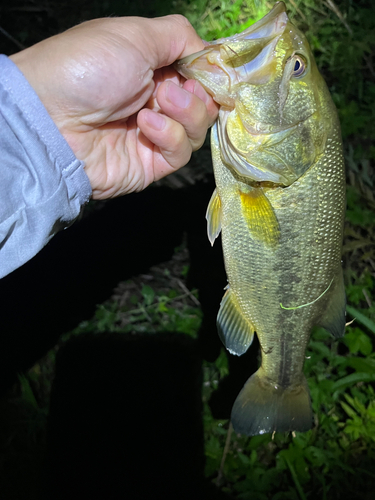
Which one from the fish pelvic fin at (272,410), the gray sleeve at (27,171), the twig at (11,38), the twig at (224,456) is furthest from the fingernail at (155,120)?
the twig at (11,38)

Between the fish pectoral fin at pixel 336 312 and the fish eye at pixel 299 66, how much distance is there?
0.91 meters

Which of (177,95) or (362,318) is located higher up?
(177,95)

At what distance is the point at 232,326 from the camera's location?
174 cm

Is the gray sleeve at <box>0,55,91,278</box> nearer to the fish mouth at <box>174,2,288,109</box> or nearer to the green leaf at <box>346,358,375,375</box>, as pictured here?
the fish mouth at <box>174,2,288,109</box>

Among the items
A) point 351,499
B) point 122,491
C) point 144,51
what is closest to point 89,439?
point 122,491

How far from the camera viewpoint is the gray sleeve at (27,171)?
3.79 ft

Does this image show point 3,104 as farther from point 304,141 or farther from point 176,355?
point 176,355

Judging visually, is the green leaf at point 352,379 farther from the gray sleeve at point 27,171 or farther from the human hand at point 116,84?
the gray sleeve at point 27,171

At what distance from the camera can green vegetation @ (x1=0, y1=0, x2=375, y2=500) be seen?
246 cm

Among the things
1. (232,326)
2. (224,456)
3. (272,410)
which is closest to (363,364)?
(272,410)

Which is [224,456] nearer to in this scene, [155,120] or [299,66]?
[155,120]

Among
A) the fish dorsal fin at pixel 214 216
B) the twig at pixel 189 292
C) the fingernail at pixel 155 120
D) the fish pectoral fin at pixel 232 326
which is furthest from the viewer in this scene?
the twig at pixel 189 292

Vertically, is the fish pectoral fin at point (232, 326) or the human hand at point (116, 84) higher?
the human hand at point (116, 84)

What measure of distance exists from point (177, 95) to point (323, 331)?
2.10m
